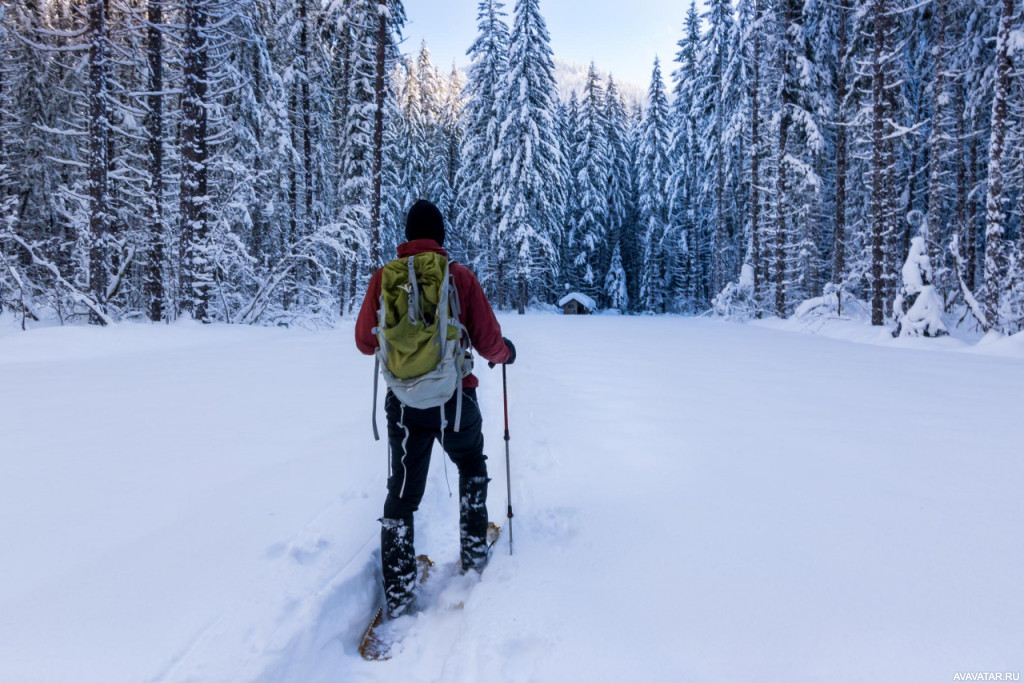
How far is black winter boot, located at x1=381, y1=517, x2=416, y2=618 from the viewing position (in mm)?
2732

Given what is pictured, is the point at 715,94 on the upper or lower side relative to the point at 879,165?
upper

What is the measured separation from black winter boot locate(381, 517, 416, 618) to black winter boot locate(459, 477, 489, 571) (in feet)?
1.08

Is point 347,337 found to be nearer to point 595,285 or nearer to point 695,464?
point 695,464

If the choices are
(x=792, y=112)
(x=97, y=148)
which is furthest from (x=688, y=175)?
(x=97, y=148)

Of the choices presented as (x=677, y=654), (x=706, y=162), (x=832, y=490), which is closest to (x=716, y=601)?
(x=677, y=654)

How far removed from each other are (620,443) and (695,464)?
79cm

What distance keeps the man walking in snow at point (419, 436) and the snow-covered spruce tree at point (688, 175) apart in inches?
1288

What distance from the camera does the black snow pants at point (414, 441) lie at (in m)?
2.71

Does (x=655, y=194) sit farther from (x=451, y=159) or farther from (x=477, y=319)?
(x=477, y=319)

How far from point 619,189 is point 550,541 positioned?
4351 cm

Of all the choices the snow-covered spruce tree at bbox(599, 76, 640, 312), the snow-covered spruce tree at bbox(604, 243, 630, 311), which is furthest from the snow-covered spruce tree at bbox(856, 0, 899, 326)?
the snow-covered spruce tree at bbox(604, 243, 630, 311)

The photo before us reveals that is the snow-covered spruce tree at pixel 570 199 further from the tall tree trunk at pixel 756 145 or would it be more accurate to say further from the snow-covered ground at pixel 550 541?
the snow-covered ground at pixel 550 541

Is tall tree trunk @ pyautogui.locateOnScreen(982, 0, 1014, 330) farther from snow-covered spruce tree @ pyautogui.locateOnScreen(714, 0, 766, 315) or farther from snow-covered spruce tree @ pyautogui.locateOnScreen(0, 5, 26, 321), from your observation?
snow-covered spruce tree @ pyautogui.locateOnScreen(0, 5, 26, 321)

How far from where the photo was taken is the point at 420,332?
2572 millimetres
